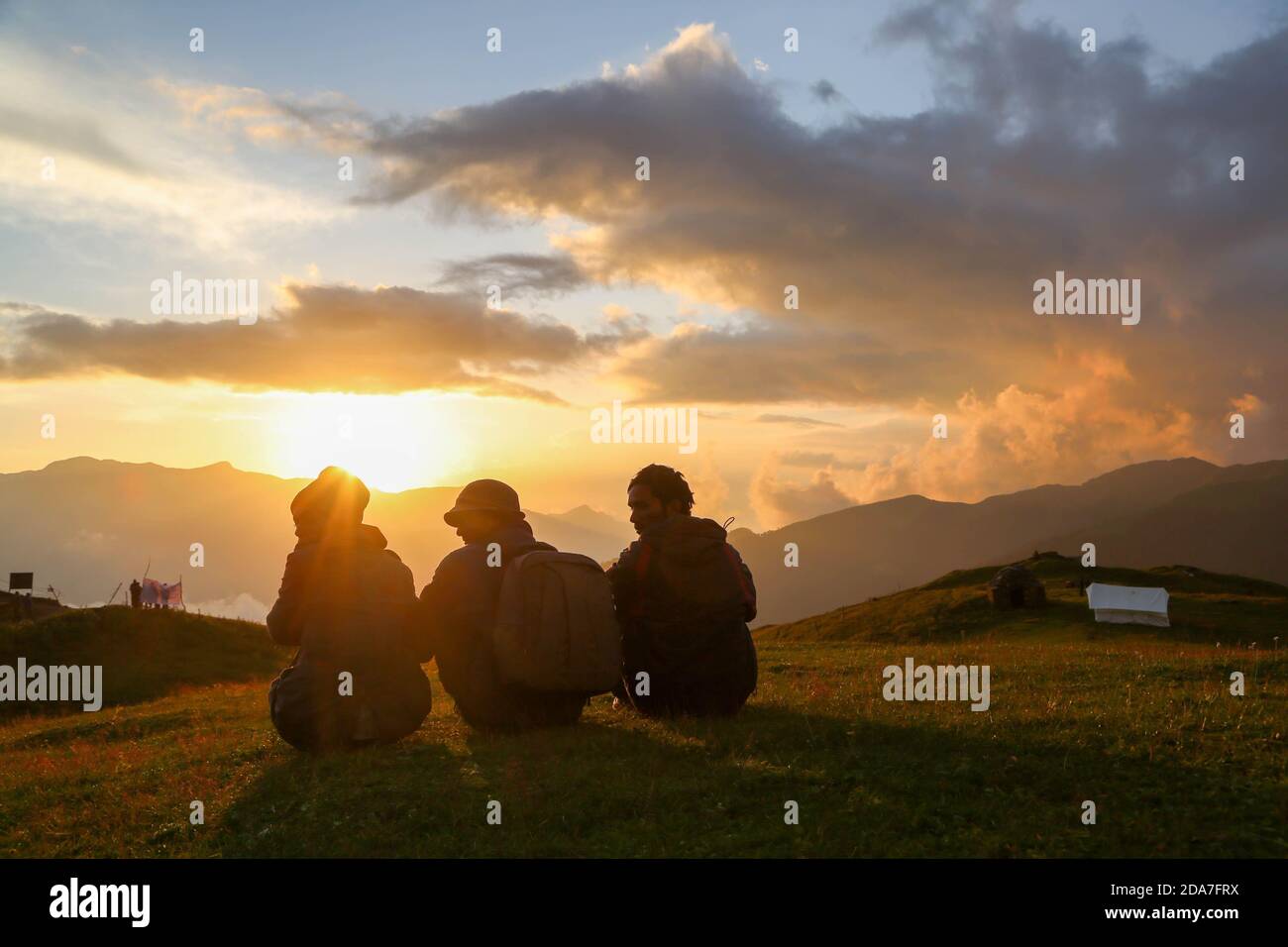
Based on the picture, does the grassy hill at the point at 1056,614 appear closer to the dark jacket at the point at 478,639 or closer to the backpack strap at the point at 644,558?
the backpack strap at the point at 644,558

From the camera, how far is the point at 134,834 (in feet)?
30.6

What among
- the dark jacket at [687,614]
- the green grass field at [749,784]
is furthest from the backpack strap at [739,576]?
the green grass field at [749,784]

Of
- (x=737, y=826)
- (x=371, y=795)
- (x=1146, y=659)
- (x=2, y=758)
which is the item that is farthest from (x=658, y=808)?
(x=1146, y=659)

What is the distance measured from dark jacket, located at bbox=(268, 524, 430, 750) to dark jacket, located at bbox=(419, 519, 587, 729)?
0.44 meters

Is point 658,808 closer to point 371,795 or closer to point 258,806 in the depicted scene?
point 371,795

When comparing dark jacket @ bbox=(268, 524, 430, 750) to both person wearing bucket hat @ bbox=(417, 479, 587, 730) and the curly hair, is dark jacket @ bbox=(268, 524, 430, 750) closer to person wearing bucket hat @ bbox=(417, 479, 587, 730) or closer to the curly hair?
person wearing bucket hat @ bbox=(417, 479, 587, 730)

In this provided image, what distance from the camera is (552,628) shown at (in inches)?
448

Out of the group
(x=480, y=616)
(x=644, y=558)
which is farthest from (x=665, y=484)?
(x=480, y=616)

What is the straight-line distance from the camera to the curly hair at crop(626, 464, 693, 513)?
42.0ft

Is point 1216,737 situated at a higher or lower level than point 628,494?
lower

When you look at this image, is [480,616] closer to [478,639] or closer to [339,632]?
[478,639]
